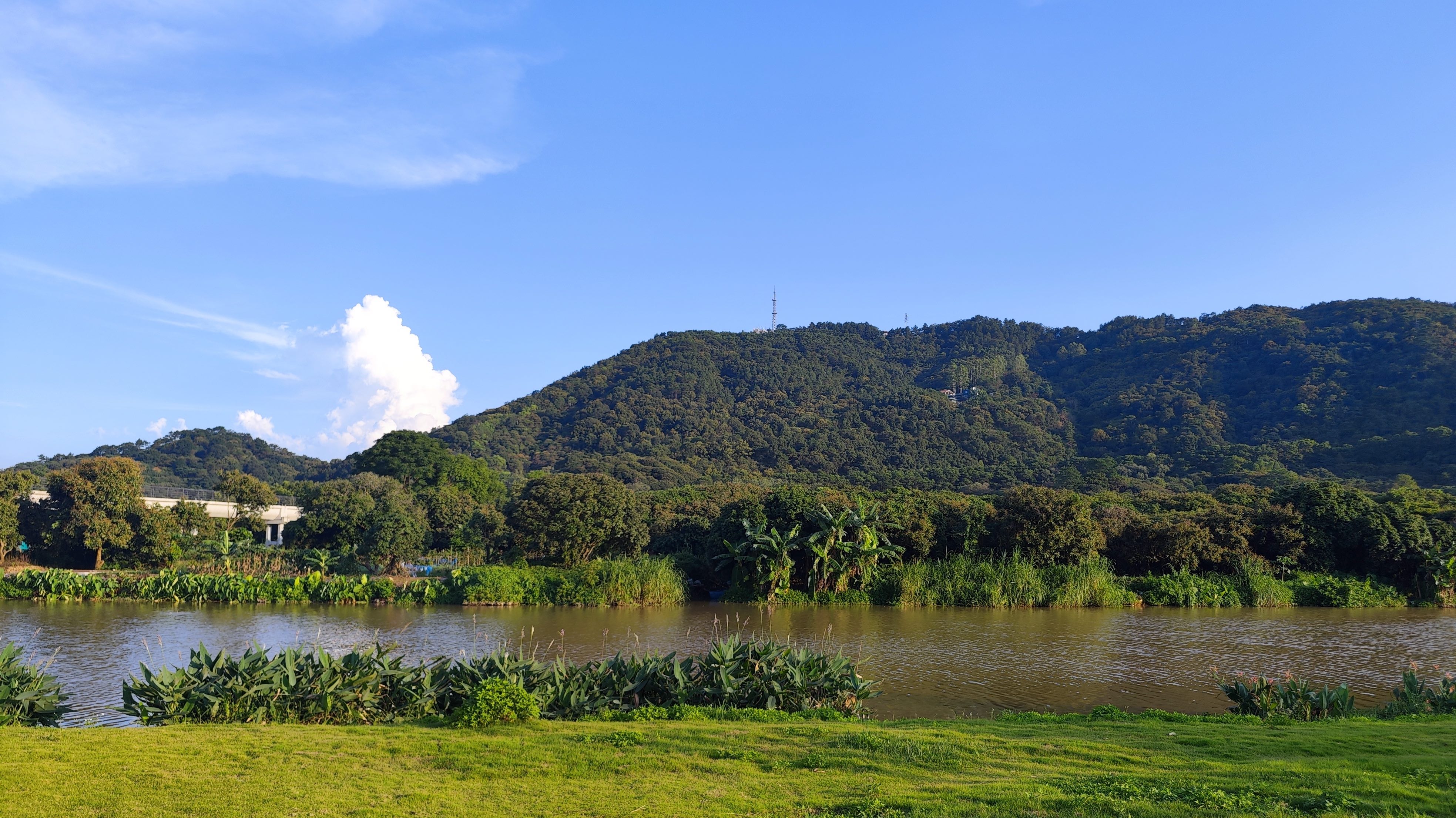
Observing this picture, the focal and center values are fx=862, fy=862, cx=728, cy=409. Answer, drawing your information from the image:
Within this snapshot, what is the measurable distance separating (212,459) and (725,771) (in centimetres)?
13432

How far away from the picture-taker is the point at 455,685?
12062mm

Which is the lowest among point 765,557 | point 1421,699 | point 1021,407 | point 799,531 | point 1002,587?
point 1002,587

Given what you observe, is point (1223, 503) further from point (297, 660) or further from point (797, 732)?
point (297, 660)

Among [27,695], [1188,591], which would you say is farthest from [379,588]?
[1188,591]

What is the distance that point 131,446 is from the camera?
403 ft

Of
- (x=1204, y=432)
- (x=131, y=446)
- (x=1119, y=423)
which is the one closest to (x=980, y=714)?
(x=1204, y=432)

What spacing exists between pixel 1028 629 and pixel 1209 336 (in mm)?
111873

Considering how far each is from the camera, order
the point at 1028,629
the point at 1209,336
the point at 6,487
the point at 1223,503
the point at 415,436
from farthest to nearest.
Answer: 1. the point at 1209,336
2. the point at 415,436
3. the point at 1223,503
4. the point at 6,487
5. the point at 1028,629

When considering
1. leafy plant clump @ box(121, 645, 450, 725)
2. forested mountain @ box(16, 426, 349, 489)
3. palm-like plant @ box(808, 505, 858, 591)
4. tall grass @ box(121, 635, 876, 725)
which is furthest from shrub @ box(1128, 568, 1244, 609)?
forested mountain @ box(16, 426, 349, 489)

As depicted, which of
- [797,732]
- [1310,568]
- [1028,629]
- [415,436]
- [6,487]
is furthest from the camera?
[415,436]

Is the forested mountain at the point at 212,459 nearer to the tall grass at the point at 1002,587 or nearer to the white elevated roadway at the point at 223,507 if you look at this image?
the white elevated roadway at the point at 223,507

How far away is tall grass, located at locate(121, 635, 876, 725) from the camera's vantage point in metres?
11.4

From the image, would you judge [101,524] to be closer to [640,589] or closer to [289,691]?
[640,589]

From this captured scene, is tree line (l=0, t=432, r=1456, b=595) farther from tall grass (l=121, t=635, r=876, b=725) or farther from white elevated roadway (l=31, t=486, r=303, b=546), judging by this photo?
tall grass (l=121, t=635, r=876, b=725)
